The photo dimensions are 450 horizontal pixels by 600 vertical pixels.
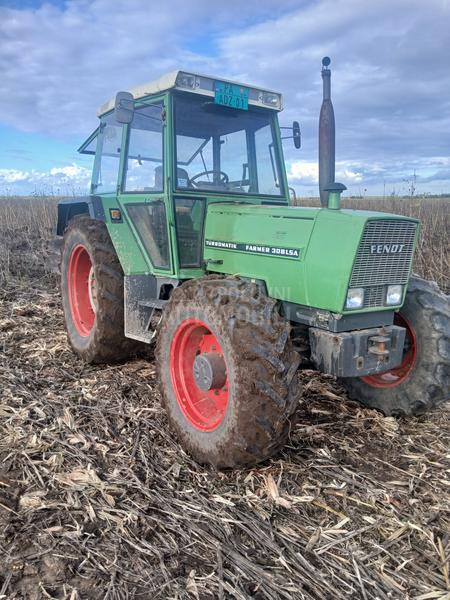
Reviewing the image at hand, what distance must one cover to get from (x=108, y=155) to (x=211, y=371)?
2.97 m

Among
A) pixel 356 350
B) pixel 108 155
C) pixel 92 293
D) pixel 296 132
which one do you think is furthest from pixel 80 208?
pixel 356 350

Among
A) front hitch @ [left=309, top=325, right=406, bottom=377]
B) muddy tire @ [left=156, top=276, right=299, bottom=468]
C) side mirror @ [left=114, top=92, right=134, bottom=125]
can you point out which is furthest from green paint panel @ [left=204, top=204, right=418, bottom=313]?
side mirror @ [left=114, top=92, right=134, bottom=125]

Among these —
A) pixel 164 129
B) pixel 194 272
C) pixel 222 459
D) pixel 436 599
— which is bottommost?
pixel 436 599

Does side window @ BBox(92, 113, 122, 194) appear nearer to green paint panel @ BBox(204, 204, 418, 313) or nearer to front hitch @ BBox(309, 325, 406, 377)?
green paint panel @ BBox(204, 204, 418, 313)

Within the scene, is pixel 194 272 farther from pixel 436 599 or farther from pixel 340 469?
pixel 436 599

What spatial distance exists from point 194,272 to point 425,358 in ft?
6.22

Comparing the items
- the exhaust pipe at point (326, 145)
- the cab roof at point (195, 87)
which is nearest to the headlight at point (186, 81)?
the cab roof at point (195, 87)

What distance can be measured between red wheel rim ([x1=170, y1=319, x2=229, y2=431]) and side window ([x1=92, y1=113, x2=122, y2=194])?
2.02 meters

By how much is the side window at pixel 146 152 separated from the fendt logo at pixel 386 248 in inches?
71.4

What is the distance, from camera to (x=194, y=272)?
4.39m

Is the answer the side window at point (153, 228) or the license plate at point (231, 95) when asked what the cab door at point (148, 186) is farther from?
the license plate at point (231, 95)

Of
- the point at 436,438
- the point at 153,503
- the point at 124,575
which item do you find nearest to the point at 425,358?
the point at 436,438

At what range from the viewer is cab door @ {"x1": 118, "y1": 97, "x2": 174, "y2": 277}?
4371 millimetres

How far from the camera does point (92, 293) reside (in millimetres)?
5555
